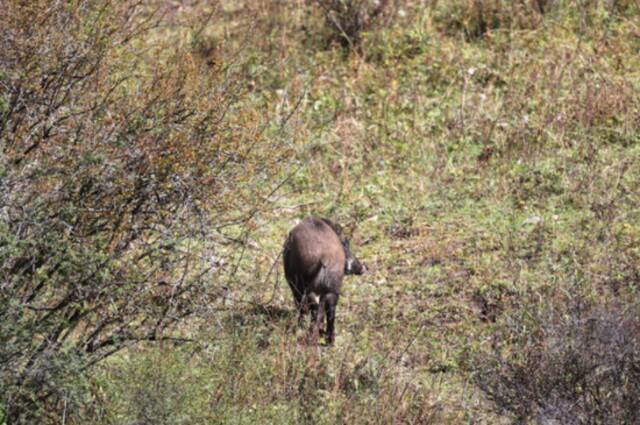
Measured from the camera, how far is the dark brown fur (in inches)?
371

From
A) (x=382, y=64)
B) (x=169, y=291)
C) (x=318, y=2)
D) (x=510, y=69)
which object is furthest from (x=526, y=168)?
(x=169, y=291)

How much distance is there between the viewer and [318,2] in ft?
49.6

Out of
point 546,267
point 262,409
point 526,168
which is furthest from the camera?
point 526,168

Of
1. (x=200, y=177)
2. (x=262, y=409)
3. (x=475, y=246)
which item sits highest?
(x=200, y=177)

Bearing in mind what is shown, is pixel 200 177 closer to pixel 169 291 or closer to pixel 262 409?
pixel 169 291

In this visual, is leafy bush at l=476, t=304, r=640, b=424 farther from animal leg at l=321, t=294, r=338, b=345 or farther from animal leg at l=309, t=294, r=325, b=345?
animal leg at l=321, t=294, r=338, b=345

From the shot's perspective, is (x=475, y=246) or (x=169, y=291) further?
(x=475, y=246)

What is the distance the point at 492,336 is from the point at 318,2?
6779 millimetres

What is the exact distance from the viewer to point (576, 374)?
7.78 metres

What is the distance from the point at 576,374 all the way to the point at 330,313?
2317mm

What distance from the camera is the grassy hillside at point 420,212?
7867 millimetres

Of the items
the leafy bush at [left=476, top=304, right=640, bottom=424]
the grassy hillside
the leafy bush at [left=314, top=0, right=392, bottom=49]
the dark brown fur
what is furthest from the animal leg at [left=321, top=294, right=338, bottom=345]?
the leafy bush at [left=314, top=0, right=392, bottom=49]

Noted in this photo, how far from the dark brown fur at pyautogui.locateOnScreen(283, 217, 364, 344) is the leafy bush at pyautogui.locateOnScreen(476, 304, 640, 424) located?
146 cm

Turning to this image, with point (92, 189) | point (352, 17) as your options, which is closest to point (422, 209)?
point (352, 17)
